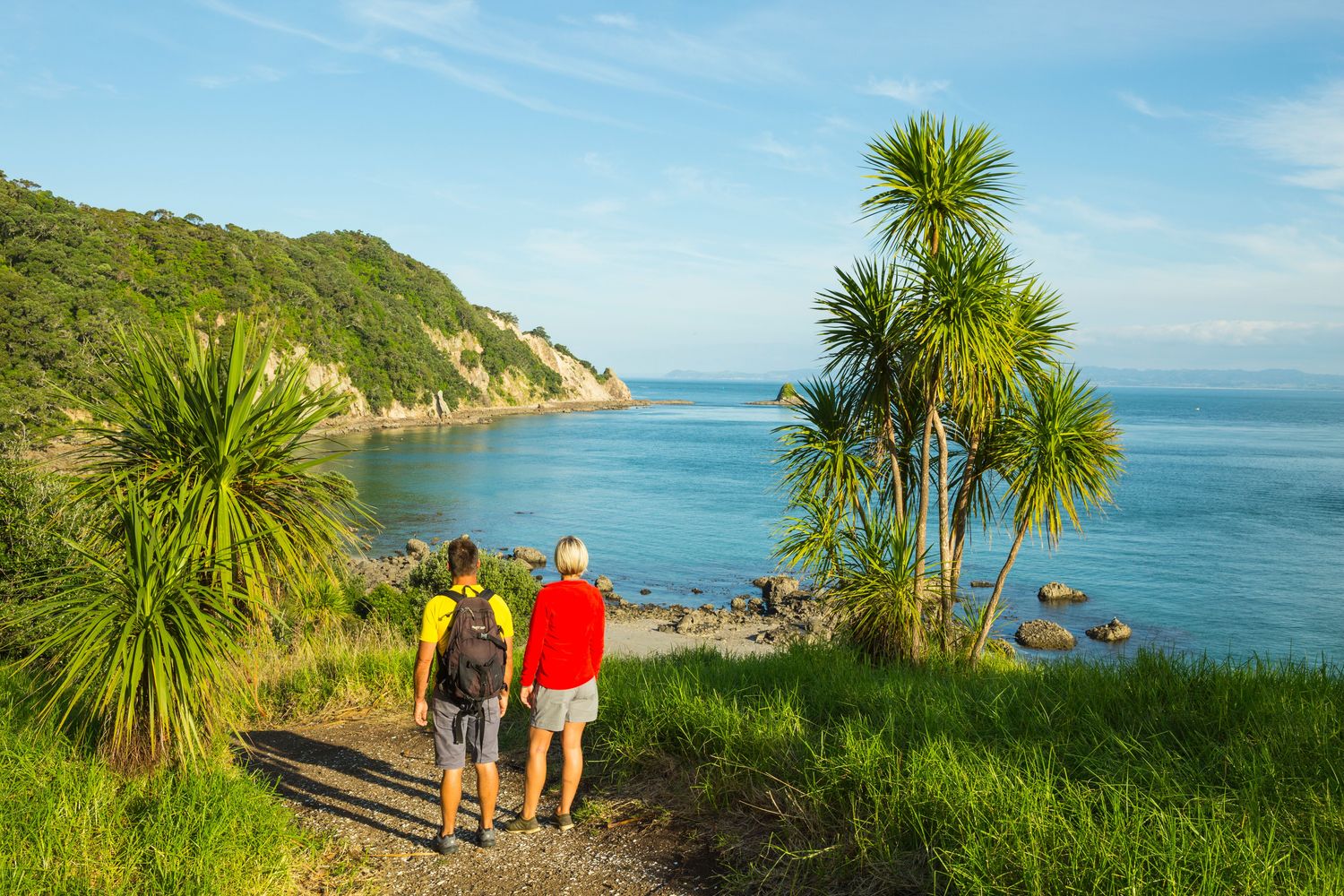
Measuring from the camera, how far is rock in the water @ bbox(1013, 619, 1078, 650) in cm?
2158

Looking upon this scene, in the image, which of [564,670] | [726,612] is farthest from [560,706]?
[726,612]

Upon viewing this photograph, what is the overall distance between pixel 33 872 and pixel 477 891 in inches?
76.6

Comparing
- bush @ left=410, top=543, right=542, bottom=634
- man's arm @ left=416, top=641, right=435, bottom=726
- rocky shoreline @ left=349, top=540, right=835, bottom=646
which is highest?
man's arm @ left=416, top=641, right=435, bottom=726

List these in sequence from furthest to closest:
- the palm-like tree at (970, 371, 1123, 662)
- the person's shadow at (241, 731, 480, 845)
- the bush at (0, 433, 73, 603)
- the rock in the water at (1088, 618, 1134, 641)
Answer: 1. the rock in the water at (1088, 618, 1134, 641)
2. the palm-like tree at (970, 371, 1123, 662)
3. the bush at (0, 433, 73, 603)
4. the person's shadow at (241, 731, 480, 845)

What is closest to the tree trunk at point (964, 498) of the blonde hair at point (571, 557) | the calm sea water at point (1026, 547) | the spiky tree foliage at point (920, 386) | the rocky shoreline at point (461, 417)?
the spiky tree foliage at point (920, 386)

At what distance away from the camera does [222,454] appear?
577 cm

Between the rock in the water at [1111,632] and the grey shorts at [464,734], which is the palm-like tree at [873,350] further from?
the rock in the water at [1111,632]

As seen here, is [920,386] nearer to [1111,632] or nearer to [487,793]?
[487,793]

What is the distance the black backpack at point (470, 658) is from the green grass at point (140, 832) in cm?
103

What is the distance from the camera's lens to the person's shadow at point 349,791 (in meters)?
5.20

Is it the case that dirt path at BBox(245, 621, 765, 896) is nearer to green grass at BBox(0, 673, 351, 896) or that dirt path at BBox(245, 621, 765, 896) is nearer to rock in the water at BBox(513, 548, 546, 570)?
green grass at BBox(0, 673, 351, 896)

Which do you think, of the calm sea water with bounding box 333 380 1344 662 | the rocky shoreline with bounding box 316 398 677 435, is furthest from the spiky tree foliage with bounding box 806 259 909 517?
the rocky shoreline with bounding box 316 398 677 435

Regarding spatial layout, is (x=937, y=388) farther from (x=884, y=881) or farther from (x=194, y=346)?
(x=194, y=346)

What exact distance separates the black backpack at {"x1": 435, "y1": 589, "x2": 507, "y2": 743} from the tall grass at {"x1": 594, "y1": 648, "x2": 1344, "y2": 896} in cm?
143
